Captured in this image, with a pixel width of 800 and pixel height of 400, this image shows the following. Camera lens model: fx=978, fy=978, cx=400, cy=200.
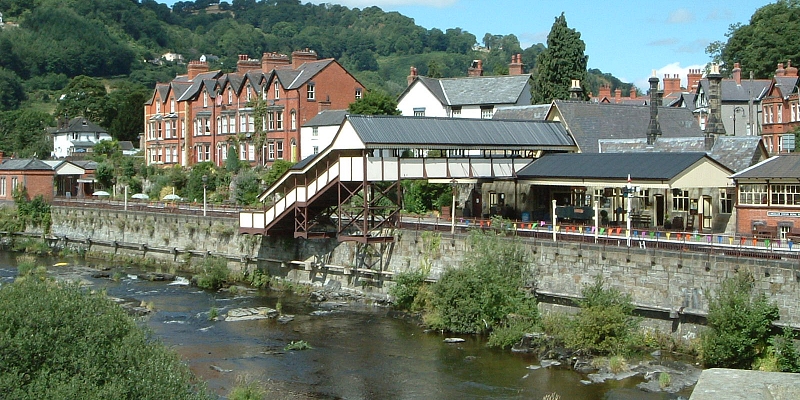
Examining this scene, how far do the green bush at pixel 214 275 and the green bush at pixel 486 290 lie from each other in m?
14.1

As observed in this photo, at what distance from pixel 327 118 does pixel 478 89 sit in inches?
413

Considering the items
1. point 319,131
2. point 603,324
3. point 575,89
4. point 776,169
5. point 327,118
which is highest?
point 575,89

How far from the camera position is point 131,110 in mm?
108812

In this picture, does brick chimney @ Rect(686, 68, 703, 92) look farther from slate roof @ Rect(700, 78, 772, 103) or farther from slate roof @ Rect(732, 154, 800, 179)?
slate roof @ Rect(732, 154, 800, 179)

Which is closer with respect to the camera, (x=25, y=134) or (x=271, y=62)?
(x=271, y=62)

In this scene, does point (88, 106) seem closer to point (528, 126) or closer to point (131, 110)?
point (131, 110)

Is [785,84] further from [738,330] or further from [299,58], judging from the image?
[738,330]

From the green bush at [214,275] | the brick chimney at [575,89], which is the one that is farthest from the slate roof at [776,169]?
the green bush at [214,275]

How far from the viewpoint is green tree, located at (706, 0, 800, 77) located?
273 feet

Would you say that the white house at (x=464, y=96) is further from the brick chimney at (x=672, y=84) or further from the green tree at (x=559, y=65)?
the brick chimney at (x=672, y=84)

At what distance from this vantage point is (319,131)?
67.0m

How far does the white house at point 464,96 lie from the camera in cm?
6481

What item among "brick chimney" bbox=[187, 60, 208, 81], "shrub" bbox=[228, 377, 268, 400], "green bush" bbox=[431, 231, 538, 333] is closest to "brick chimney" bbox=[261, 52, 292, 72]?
"brick chimney" bbox=[187, 60, 208, 81]

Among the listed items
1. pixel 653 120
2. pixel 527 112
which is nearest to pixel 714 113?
pixel 653 120
